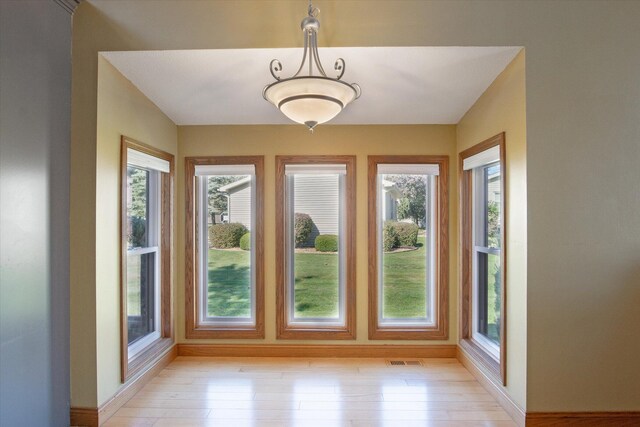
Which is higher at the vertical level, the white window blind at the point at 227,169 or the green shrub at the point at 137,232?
the white window blind at the point at 227,169

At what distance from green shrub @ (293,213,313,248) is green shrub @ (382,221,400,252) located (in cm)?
68

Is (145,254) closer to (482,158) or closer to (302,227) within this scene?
(302,227)

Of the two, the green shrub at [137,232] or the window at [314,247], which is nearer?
the green shrub at [137,232]

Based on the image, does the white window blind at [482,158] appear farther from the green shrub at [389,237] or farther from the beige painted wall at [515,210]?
the green shrub at [389,237]

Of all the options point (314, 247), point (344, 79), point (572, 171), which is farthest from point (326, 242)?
point (572, 171)

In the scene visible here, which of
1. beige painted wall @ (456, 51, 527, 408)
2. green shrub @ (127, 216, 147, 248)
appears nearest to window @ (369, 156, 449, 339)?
beige painted wall @ (456, 51, 527, 408)

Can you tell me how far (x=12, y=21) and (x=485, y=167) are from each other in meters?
3.13

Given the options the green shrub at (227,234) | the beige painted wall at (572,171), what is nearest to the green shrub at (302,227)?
the green shrub at (227,234)

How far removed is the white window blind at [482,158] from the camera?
8.36ft

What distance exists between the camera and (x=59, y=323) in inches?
82.2

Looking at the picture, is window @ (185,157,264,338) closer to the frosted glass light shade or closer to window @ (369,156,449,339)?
window @ (369,156,449,339)

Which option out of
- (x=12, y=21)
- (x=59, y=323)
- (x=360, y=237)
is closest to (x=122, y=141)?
(x=12, y=21)

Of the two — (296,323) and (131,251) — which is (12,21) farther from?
(296,323)

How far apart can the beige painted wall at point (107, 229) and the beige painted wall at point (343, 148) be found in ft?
2.96
